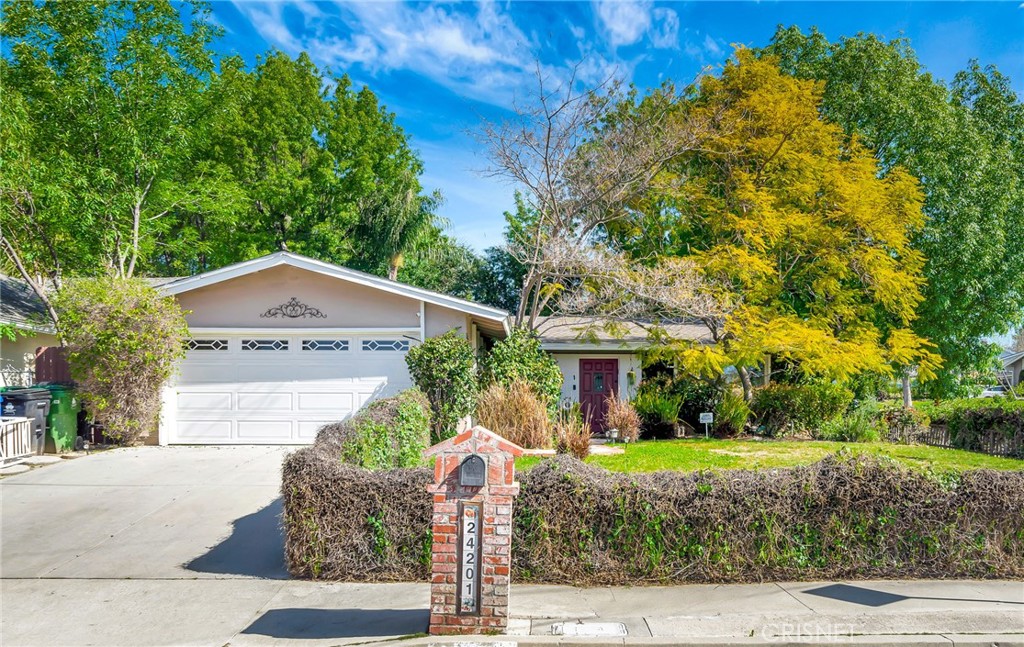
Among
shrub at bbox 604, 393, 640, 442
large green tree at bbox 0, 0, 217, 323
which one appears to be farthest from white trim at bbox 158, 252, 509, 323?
large green tree at bbox 0, 0, 217, 323

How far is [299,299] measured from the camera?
43.9 feet

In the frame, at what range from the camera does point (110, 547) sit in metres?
6.56

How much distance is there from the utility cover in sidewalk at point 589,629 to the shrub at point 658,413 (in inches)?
424

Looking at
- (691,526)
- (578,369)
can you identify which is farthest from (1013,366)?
(691,526)

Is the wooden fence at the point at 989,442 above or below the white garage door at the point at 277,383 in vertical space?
below

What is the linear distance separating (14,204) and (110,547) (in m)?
10.9

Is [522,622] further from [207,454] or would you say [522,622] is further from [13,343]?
[13,343]

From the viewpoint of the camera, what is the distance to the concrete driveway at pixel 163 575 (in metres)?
4.69

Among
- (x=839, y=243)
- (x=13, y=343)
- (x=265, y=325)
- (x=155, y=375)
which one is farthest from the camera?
(x=839, y=243)

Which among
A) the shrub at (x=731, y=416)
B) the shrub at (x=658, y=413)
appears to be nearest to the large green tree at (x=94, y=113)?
the shrub at (x=658, y=413)

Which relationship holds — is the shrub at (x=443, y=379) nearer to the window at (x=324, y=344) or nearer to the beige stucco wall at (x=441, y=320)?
the beige stucco wall at (x=441, y=320)

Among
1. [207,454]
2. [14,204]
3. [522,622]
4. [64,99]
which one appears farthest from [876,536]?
[64,99]

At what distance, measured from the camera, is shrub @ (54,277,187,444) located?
1165 centimetres

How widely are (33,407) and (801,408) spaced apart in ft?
51.5
